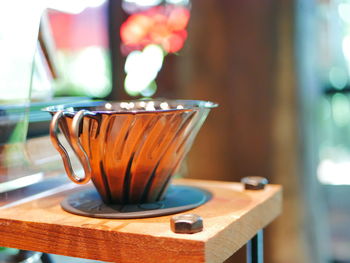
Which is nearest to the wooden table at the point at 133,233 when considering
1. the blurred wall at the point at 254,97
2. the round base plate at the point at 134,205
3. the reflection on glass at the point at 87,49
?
the round base plate at the point at 134,205

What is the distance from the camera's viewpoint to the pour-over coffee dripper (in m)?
0.91

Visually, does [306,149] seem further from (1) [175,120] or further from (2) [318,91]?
(1) [175,120]

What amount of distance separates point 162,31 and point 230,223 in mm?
2694

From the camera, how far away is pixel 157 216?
3.10ft

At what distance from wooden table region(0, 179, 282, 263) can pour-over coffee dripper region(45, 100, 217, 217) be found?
49mm

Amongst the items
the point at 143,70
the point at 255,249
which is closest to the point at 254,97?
the point at 143,70

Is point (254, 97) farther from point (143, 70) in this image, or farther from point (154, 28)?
point (154, 28)

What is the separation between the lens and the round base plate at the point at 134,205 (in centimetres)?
95

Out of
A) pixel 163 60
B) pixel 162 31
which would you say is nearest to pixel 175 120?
pixel 163 60

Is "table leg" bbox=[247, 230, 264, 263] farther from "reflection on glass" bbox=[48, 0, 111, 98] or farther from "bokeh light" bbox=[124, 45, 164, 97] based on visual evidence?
"reflection on glass" bbox=[48, 0, 111, 98]

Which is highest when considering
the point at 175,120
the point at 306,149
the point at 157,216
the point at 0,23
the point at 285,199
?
the point at 0,23

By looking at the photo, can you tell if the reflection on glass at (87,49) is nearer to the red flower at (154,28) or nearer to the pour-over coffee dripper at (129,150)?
the red flower at (154,28)

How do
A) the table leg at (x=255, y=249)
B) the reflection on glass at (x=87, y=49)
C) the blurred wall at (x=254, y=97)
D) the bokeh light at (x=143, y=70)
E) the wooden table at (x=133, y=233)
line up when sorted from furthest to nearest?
the reflection on glass at (x=87, y=49), the bokeh light at (x=143, y=70), the blurred wall at (x=254, y=97), the table leg at (x=255, y=249), the wooden table at (x=133, y=233)

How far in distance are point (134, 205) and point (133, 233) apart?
0.17 m
